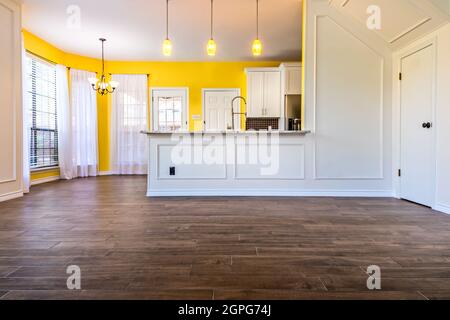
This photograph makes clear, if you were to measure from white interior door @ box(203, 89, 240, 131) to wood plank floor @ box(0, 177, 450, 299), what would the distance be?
404cm

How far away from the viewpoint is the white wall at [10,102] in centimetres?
384

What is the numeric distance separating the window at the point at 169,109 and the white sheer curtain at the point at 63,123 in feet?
6.51

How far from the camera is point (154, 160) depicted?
407 cm

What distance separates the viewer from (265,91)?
6.68 m

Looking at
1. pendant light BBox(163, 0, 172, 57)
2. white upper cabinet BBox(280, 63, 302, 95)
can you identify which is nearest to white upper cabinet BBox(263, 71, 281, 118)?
white upper cabinet BBox(280, 63, 302, 95)

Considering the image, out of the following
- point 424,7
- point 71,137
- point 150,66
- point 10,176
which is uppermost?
point 150,66

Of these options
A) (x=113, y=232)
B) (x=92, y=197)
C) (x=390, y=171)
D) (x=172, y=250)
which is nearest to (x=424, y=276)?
(x=172, y=250)

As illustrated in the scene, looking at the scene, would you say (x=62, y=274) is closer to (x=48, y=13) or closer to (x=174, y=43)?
(x=48, y=13)

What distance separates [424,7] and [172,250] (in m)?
3.70

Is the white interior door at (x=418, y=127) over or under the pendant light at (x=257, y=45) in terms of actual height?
under

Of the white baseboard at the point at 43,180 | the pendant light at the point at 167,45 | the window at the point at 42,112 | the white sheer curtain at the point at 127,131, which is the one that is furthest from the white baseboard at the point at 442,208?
the window at the point at 42,112

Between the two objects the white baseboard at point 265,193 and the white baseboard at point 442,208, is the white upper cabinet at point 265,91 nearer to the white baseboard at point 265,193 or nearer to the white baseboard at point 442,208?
the white baseboard at point 265,193

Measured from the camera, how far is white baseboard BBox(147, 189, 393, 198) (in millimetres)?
4031

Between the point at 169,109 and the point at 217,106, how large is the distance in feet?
4.16
